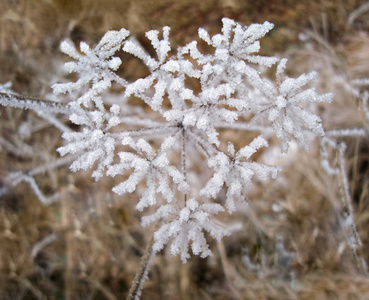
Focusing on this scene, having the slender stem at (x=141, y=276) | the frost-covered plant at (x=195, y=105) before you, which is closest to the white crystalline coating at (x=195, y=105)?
the frost-covered plant at (x=195, y=105)

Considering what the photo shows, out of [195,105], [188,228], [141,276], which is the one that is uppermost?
[195,105]

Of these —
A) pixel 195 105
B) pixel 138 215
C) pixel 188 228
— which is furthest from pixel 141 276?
pixel 138 215

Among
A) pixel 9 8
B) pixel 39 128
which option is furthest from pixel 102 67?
pixel 9 8

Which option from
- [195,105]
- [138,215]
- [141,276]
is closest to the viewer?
[195,105]

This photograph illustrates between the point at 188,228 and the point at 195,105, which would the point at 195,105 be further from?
the point at 188,228

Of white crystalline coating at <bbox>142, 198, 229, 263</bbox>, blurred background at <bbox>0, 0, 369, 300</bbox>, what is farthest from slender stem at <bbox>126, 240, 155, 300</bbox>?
blurred background at <bbox>0, 0, 369, 300</bbox>

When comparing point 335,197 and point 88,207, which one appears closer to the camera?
point 335,197

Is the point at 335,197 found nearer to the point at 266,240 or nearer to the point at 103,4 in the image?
the point at 266,240

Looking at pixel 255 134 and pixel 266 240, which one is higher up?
pixel 255 134

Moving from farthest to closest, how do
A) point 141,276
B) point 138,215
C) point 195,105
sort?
→ point 138,215 → point 141,276 → point 195,105
